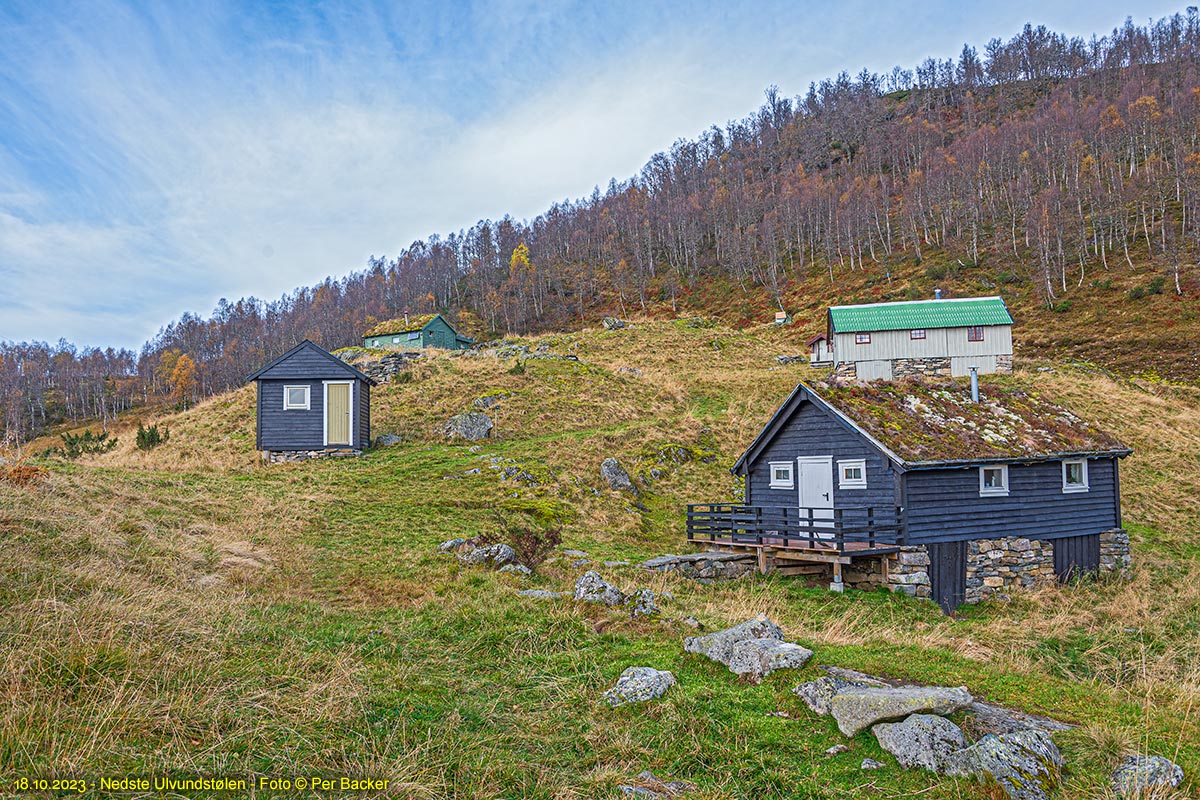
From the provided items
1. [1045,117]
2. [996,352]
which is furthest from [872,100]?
[996,352]

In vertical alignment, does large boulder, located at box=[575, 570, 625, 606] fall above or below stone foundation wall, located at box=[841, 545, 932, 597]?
above

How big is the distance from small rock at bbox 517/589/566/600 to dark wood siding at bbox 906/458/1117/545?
10.7 metres

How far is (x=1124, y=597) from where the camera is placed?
58.2ft

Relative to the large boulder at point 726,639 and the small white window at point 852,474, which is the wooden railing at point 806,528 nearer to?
the small white window at point 852,474

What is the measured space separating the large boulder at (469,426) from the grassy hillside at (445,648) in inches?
273

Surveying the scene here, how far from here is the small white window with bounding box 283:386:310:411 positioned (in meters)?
30.9

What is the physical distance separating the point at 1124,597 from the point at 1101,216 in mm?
75658

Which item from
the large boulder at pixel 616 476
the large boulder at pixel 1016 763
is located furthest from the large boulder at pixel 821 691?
the large boulder at pixel 616 476

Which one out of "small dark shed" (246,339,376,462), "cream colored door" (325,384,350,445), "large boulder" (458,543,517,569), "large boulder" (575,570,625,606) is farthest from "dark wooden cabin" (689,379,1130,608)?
"small dark shed" (246,339,376,462)

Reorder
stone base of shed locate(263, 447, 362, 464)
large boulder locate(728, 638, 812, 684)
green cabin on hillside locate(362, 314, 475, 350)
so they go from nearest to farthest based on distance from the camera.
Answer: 1. large boulder locate(728, 638, 812, 684)
2. stone base of shed locate(263, 447, 362, 464)
3. green cabin on hillside locate(362, 314, 475, 350)

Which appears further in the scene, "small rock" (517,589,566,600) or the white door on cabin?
the white door on cabin

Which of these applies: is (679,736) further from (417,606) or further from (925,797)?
(417,606)

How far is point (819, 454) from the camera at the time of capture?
20469mm

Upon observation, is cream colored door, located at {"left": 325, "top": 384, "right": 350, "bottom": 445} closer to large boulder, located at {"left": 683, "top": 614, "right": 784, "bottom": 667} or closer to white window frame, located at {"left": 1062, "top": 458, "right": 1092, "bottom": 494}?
large boulder, located at {"left": 683, "top": 614, "right": 784, "bottom": 667}
